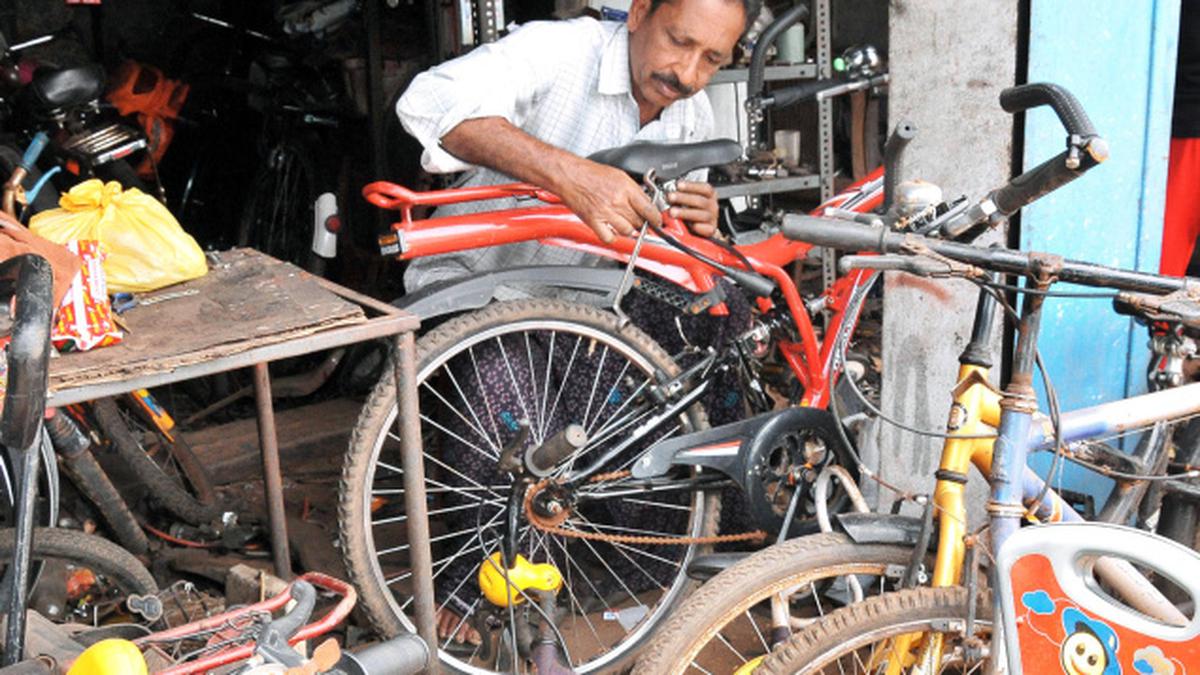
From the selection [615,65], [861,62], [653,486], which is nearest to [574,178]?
[615,65]

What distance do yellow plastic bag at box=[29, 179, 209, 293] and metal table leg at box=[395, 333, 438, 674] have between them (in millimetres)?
564

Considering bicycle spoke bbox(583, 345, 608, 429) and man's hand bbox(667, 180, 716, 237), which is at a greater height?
man's hand bbox(667, 180, 716, 237)

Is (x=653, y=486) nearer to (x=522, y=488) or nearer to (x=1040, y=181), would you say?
(x=522, y=488)

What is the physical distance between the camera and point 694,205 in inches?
122

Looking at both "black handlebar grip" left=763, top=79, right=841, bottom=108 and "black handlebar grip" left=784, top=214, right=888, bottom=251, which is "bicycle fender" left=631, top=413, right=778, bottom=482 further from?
"black handlebar grip" left=763, top=79, right=841, bottom=108

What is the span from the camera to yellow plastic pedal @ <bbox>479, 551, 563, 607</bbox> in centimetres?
262

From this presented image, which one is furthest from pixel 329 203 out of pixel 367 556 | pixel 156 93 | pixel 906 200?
pixel 156 93

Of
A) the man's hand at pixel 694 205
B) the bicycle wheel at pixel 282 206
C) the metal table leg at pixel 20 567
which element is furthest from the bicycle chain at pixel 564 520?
the bicycle wheel at pixel 282 206

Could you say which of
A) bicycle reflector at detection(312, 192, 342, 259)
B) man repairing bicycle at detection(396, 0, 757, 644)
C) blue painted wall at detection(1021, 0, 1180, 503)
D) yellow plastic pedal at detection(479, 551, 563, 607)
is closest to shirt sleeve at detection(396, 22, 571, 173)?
man repairing bicycle at detection(396, 0, 757, 644)

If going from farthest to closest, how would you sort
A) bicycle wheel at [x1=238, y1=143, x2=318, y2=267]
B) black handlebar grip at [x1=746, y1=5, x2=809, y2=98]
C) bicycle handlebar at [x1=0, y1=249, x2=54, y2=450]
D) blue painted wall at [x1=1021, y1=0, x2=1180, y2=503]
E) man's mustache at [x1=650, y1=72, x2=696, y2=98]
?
bicycle wheel at [x1=238, y1=143, x2=318, y2=267] < black handlebar grip at [x1=746, y1=5, x2=809, y2=98] < man's mustache at [x1=650, y1=72, x2=696, y2=98] < blue painted wall at [x1=1021, y1=0, x2=1180, y2=503] < bicycle handlebar at [x1=0, y1=249, x2=54, y2=450]

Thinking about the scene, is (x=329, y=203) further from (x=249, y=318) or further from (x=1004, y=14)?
(x=1004, y=14)

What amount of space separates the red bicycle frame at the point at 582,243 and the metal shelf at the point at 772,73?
3.82 ft

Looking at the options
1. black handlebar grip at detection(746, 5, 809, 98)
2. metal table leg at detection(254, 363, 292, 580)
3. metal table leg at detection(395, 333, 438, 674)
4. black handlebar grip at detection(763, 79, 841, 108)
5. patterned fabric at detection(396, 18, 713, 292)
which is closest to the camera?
metal table leg at detection(395, 333, 438, 674)

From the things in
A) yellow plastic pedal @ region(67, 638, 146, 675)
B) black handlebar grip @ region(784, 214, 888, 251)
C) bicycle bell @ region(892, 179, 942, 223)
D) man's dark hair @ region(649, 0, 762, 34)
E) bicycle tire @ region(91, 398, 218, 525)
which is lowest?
bicycle tire @ region(91, 398, 218, 525)
